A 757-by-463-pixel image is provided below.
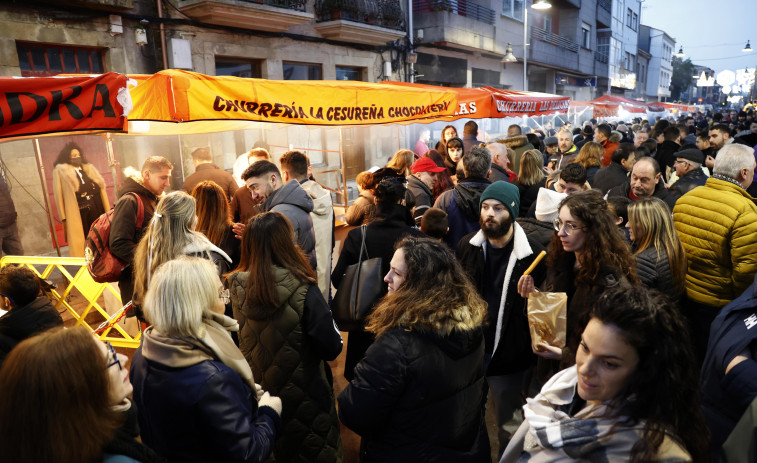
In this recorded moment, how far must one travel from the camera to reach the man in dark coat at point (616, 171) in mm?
6266

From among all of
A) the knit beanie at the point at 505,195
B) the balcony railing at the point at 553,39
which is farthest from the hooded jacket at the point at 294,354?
the balcony railing at the point at 553,39

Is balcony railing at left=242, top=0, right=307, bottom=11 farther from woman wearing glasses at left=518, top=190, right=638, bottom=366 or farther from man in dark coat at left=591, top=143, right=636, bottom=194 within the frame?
woman wearing glasses at left=518, top=190, right=638, bottom=366

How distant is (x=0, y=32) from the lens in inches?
306

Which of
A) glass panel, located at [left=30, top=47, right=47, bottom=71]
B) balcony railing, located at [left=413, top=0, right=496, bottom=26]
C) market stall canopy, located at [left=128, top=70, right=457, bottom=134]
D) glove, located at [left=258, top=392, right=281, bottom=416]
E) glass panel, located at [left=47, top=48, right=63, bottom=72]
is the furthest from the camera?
balcony railing, located at [left=413, top=0, right=496, bottom=26]

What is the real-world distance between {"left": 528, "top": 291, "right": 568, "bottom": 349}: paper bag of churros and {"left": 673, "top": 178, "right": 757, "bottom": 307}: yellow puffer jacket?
160 cm

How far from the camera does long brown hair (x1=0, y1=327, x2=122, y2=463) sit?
1367 millimetres

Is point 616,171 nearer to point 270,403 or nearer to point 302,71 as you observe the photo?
point 270,403

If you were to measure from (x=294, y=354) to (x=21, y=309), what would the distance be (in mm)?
1957

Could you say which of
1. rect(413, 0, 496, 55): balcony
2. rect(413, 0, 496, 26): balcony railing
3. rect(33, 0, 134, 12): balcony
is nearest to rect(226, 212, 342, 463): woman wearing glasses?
rect(33, 0, 134, 12): balcony

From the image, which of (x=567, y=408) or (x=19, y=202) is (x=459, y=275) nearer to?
(x=567, y=408)

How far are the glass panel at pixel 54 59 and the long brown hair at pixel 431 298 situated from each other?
9.51m

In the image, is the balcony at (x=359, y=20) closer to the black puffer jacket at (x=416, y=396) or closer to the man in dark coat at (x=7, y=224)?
the man in dark coat at (x=7, y=224)

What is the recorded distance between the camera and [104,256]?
404 centimetres

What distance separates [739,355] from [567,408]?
1018 millimetres
